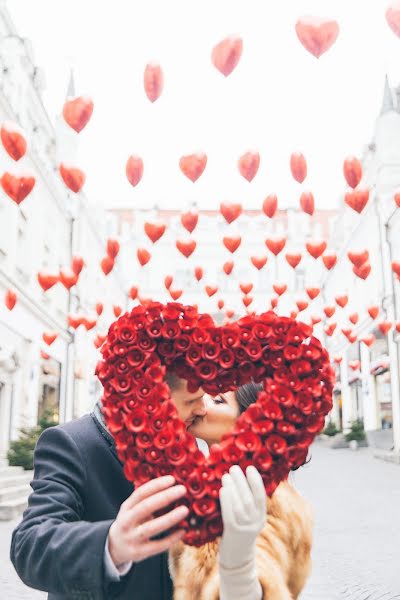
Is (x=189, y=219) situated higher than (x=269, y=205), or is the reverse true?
(x=269, y=205)

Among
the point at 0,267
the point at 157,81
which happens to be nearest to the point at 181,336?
the point at 157,81

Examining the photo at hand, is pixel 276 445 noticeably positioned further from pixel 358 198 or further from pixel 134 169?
pixel 358 198

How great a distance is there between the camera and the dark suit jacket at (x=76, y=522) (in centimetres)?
140

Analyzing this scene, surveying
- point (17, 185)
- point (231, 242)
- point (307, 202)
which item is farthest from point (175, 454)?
point (231, 242)

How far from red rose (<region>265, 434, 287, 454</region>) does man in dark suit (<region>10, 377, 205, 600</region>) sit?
24cm

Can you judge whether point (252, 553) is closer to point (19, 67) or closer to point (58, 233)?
point (19, 67)

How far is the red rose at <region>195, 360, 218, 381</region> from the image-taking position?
1.61 meters

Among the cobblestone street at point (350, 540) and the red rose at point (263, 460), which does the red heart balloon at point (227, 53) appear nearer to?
the cobblestone street at point (350, 540)

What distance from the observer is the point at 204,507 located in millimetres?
1355

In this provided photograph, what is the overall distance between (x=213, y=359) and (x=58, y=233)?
72.9 feet

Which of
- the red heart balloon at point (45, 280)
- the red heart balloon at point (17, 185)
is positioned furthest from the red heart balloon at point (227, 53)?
the red heart balloon at point (45, 280)

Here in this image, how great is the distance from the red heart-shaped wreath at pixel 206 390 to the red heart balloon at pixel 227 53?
5270 millimetres

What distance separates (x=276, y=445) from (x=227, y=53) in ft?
18.4

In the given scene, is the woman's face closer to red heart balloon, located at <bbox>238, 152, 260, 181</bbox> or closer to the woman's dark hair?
the woman's dark hair
